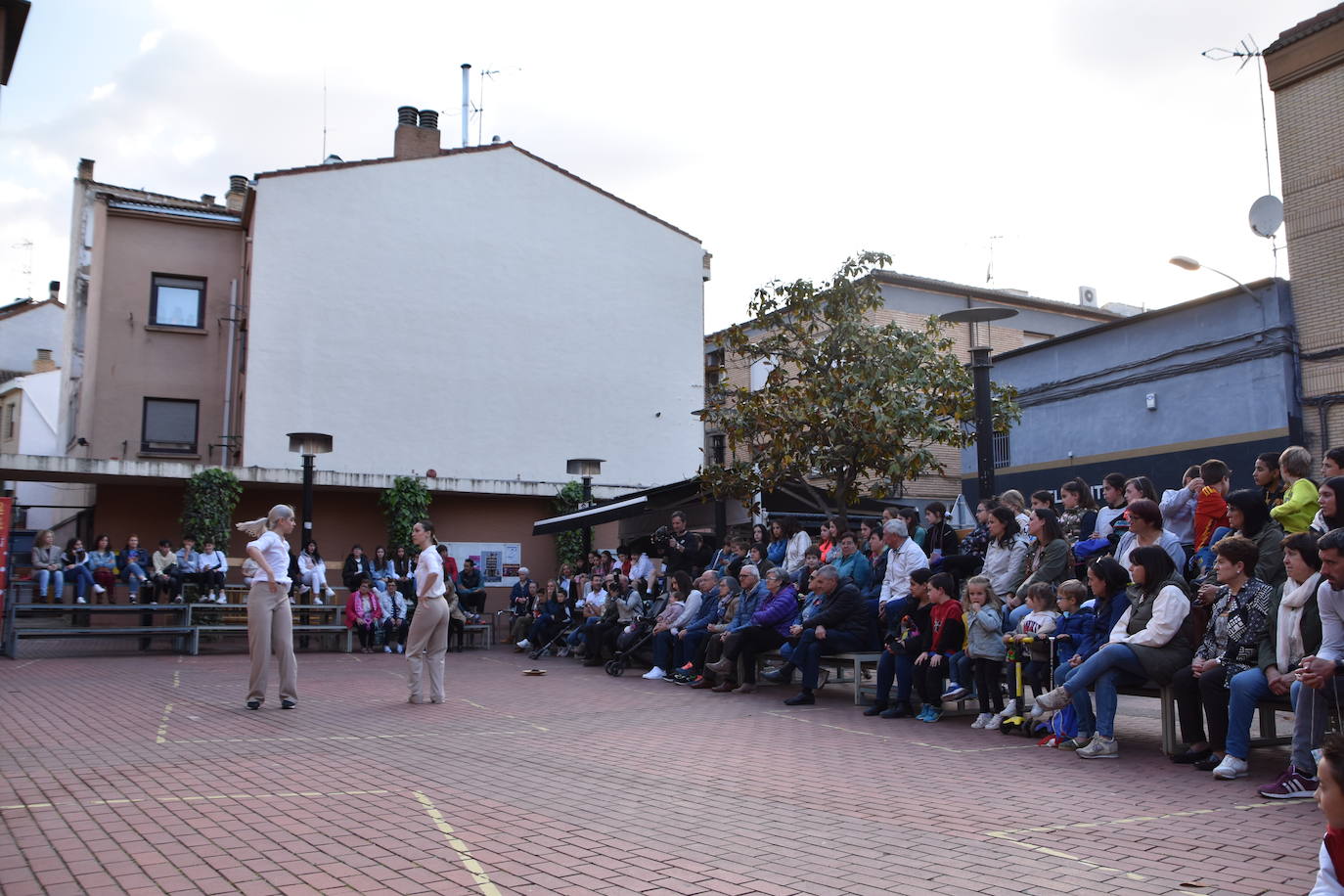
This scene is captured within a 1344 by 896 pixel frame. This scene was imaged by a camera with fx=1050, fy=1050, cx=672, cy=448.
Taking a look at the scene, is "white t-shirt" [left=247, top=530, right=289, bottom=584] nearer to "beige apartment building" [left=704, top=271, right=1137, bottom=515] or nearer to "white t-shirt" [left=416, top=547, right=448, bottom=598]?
"white t-shirt" [left=416, top=547, right=448, bottom=598]

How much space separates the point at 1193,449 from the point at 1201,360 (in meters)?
1.98

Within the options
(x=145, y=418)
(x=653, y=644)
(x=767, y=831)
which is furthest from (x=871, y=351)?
(x=145, y=418)

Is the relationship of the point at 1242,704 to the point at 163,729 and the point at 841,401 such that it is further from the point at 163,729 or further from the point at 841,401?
the point at 841,401

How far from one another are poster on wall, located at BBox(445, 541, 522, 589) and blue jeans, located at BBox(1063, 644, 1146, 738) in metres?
19.0

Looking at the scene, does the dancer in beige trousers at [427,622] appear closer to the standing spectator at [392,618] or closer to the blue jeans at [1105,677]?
the blue jeans at [1105,677]

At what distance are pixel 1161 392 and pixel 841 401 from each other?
11332 millimetres

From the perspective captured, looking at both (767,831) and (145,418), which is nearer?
(767,831)

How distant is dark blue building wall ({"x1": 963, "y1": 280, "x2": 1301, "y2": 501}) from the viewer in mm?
21797

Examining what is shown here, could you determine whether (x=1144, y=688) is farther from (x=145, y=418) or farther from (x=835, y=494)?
(x=145, y=418)

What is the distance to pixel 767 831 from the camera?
5691 millimetres

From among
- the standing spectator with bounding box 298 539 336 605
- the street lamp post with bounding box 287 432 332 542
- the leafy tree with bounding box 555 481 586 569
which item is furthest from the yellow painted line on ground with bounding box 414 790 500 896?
the leafy tree with bounding box 555 481 586 569

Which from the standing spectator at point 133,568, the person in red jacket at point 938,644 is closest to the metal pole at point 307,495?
the standing spectator at point 133,568

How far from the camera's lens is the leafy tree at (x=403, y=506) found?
24.0 meters

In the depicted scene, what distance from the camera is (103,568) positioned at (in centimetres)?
2020
